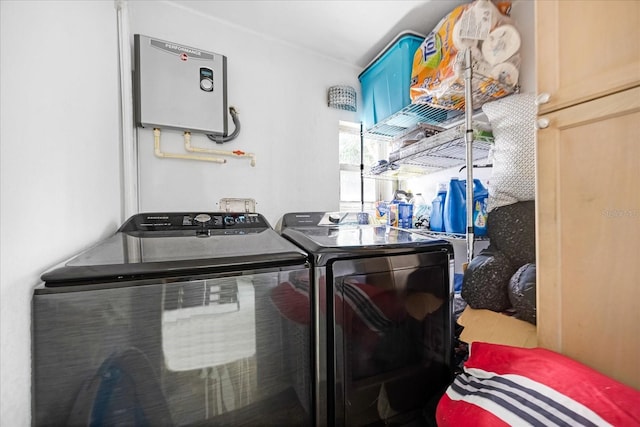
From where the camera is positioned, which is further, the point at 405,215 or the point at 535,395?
the point at 405,215

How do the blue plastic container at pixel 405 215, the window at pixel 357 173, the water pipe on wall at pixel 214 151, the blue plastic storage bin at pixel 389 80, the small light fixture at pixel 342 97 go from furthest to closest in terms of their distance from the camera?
1. the window at pixel 357 173
2. the small light fixture at pixel 342 97
3. the blue plastic container at pixel 405 215
4. the blue plastic storage bin at pixel 389 80
5. the water pipe on wall at pixel 214 151

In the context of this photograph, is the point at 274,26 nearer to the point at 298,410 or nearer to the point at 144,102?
the point at 144,102

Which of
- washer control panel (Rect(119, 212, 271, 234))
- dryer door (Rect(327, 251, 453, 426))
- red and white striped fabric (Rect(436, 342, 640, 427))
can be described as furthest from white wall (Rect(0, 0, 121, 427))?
red and white striped fabric (Rect(436, 342, 640, 427))

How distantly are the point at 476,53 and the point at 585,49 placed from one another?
0.66 metres

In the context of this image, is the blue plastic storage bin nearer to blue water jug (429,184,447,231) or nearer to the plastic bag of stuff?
the plastic bag of stuff

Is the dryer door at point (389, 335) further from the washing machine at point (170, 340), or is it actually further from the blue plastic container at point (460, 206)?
the blue plastic container at point (460, 206)

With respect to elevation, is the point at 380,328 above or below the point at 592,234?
below

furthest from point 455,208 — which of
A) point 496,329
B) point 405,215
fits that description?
point 496,329

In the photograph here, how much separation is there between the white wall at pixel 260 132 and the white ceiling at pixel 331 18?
87 millimetres

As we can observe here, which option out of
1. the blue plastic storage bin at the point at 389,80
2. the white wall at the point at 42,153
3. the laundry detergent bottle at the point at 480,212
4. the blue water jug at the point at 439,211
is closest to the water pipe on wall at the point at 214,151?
the white wall at the point at 42,153

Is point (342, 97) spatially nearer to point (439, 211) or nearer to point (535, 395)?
point (439, 211)

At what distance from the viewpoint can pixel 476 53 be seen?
4.24 ft

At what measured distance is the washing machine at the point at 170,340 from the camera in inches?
22.8

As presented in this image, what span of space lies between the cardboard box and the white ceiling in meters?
1.87
